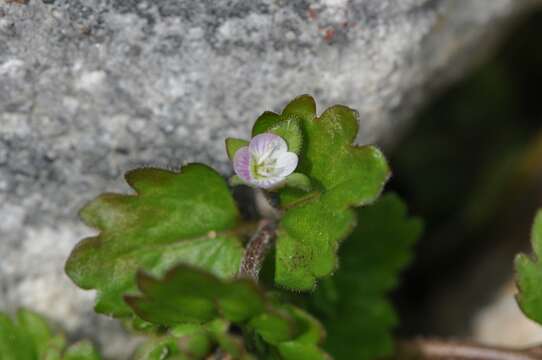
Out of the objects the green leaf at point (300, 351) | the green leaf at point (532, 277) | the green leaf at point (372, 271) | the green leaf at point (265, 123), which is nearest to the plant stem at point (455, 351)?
the green leaf at point (372, 271)

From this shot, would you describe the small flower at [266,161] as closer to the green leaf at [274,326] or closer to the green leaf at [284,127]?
the green leaf at [284,127]

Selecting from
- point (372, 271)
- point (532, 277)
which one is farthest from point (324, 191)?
point (372, 271)

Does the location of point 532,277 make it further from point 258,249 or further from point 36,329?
point 36,329

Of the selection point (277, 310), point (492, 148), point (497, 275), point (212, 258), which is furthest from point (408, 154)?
point (277, 310)

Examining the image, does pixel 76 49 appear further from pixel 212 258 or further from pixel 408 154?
pixel 408 154

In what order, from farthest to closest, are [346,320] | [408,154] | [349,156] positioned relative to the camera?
[408,154], [346,320], [349,156]

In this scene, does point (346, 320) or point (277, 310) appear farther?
point (346, 320)
